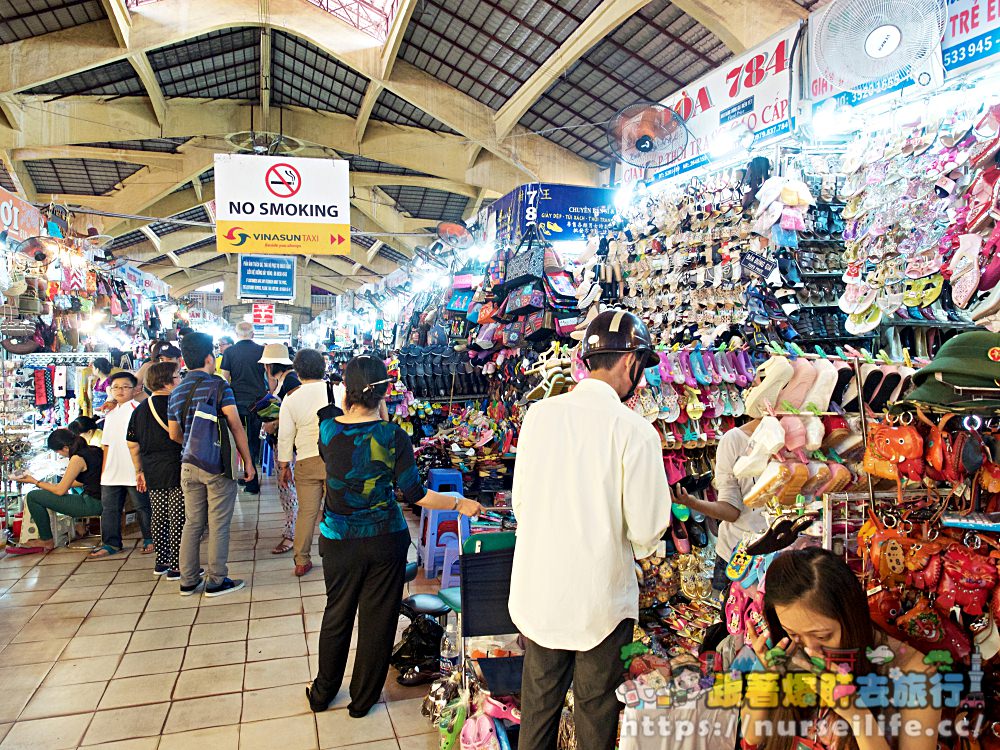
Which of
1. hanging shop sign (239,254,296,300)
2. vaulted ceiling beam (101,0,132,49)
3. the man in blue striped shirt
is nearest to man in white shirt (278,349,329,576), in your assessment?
the man in blue striped shirt

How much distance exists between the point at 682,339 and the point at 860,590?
2.29m

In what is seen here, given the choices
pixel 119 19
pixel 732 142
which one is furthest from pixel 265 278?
pixel 732 142

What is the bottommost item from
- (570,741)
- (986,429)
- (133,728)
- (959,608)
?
(133,728)

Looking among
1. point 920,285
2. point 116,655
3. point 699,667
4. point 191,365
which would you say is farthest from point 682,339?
point 116,655

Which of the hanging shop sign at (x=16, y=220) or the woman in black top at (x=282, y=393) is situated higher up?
the hanging shop sign at (x=16, y=220)

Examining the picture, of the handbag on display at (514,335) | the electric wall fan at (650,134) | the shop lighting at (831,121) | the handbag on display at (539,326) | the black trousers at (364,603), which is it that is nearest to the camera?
the black trousers at (364,603)

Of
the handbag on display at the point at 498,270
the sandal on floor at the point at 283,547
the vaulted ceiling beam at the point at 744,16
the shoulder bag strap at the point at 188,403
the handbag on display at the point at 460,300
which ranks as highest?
the vaulted ceiling beam at the point at 744,16

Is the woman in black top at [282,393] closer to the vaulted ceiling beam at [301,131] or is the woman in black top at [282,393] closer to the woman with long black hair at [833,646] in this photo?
the woman with long black hair at [833,646]

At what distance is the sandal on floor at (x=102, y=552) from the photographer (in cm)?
478

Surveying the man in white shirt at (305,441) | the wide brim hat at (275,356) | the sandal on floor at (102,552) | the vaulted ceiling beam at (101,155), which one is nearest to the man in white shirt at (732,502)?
the man in white shirt at (305,441)

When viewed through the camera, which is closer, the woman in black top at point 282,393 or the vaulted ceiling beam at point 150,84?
the woman in black top at point 282,393

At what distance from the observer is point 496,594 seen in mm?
2391

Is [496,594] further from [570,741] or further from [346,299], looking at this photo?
[346,299]

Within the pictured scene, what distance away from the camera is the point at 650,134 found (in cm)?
477
